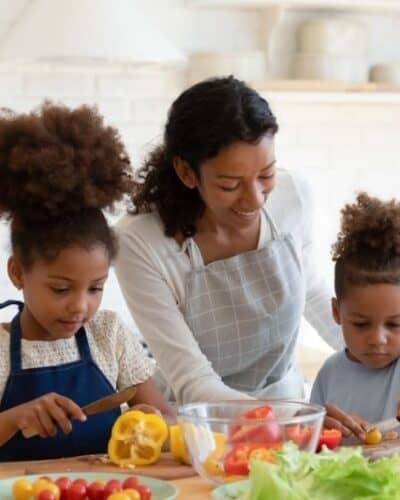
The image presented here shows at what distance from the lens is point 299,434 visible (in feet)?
5.31

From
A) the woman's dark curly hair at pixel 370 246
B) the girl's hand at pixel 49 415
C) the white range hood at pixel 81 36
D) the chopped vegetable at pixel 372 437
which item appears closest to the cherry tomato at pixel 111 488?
the girl's hand at pixel 49 415

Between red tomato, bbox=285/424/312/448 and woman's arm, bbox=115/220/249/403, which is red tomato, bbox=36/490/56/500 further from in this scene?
woman's arm, bbox=115/220/249/403

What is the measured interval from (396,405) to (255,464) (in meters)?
0.88

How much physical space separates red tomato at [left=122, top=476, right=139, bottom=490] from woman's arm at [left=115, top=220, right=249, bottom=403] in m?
0.59

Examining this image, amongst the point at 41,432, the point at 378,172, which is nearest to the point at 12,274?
the point at 41,432

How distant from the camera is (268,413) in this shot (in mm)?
1675

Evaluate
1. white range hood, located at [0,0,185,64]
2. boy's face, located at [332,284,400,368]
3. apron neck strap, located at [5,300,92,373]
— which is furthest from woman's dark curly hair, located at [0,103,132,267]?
white range hood, located at [0,0,185,64]

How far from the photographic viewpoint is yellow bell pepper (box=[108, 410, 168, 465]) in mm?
1817

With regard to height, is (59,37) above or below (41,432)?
above

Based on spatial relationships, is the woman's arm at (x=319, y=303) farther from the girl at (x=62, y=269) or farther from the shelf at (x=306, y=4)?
the shelf at (x=306, y=4)

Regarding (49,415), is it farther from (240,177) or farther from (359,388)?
(359,388)

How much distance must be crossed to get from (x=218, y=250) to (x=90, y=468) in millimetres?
674

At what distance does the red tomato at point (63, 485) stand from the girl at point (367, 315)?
793mm

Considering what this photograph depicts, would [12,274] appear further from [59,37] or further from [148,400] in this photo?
[59,37]
